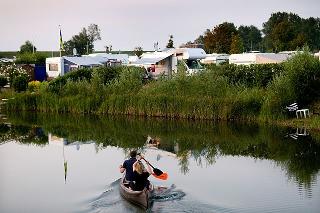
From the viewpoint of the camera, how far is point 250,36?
119 meters

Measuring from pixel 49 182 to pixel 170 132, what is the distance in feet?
39.0

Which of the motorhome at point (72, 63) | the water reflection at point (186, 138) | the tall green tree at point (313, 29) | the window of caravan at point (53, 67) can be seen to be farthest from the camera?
the tall green tree at point (313, 29)

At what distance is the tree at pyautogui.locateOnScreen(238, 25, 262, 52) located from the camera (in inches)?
4644

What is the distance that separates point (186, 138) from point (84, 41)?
65.2 m

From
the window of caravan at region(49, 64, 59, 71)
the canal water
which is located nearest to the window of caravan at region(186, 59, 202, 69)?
the window of caravan at region(49, 64, 59, 71)

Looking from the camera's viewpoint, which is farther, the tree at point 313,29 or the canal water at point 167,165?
the tree at point 313,29

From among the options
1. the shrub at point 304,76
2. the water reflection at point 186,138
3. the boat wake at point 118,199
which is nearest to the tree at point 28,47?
the water reflection at point 186,138

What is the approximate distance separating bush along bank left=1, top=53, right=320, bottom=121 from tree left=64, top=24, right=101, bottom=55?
47819mm

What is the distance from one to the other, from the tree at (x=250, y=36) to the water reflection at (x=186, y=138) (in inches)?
3292

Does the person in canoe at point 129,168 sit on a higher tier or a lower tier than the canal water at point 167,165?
higher

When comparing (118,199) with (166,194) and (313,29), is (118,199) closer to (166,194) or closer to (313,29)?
(166,194)

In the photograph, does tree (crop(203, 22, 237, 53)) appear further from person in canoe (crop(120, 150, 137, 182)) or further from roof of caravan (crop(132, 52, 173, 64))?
person in canoe (crop(120, 150, 137, 182))

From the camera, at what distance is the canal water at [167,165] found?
17.1m

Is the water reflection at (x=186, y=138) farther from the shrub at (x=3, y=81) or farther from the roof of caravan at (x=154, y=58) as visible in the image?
the shrub at (x=3, y=81)
